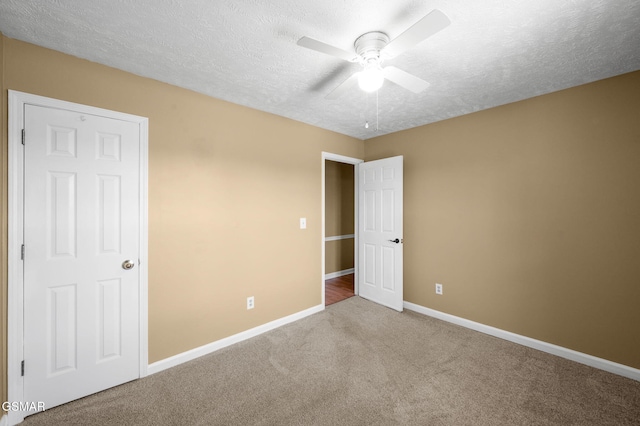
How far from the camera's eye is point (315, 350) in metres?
2.58

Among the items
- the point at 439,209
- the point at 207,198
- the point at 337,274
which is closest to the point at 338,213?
the point at 337,274

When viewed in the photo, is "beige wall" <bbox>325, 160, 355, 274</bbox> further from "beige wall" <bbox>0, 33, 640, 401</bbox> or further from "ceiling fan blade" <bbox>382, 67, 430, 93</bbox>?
"ceiling fan blade" <bbox>382, 67, 430, 93</bbox>

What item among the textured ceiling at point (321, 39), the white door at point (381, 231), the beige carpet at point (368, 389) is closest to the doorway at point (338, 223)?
the white door at point (381, 231)

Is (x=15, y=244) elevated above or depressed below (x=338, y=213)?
below

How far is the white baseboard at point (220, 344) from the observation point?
7.45 feet

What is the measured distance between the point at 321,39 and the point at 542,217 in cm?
261

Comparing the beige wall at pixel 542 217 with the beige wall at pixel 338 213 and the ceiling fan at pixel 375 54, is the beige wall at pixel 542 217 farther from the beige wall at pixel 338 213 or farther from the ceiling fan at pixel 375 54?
the beige wall at pixel 338 213

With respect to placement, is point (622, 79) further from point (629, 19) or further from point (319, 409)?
point (319, 409)

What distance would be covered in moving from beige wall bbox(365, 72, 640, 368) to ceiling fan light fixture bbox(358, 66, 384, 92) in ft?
6.40

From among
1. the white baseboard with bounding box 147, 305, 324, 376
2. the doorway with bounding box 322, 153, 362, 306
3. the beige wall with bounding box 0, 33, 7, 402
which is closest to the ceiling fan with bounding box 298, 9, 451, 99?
the beige wall with bounding box 0, 33, 7, 402

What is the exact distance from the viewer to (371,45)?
1683mm

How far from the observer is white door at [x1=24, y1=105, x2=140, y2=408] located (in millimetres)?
1788

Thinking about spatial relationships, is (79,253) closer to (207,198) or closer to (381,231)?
(207,198)

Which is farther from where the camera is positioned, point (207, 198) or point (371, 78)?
point (207, 198)
